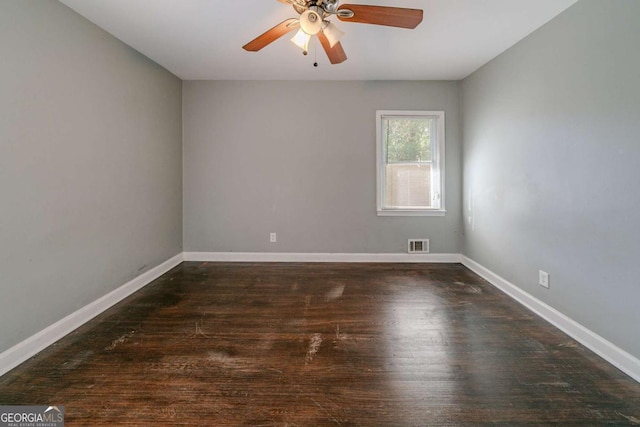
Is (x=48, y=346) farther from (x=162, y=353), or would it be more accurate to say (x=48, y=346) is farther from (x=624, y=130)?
(x=624, y=130)

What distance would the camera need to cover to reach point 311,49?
2.87 meters

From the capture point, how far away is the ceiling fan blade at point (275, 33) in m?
1.87

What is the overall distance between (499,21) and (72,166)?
3.62 metres

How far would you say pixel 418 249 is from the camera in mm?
3859

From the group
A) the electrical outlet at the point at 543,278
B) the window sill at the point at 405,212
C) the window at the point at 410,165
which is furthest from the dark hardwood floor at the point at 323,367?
the window at the point at 410,165

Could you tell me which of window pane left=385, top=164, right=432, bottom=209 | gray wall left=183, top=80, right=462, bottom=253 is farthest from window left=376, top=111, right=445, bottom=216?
gray wall left=183, top=80, right=462, bottom=253

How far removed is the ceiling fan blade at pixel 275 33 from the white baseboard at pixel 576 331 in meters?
2.90

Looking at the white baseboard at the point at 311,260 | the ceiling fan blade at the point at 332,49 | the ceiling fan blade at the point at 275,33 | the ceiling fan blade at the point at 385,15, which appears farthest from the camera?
the ceiling fan blade at the point at 332,49

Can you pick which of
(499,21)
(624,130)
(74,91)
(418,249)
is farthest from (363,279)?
(74,91)

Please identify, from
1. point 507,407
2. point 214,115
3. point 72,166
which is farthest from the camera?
point 214,115

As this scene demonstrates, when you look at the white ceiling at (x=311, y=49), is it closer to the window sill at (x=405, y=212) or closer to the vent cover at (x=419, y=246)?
the window sill at (x=405, y=212)

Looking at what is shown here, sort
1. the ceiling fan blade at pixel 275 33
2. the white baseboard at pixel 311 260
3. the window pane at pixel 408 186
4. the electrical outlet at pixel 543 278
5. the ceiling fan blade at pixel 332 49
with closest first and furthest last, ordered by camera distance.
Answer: the white baseboard at pixel 311 260 → the ceiling fan blade at pixel 275 33 → the ceiling fan blade at pixel 332 49 → the electrical outlet at pixel 543 278 → the window pane at pixel 408 186

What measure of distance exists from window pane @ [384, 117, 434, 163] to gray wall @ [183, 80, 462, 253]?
206 mm

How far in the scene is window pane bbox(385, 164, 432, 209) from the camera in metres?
3.87
